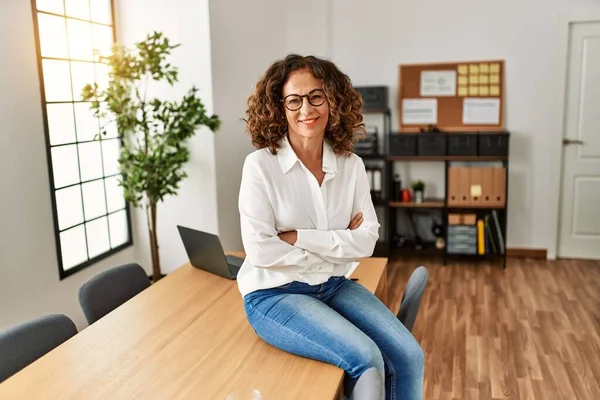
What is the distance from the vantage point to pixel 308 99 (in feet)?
7.14

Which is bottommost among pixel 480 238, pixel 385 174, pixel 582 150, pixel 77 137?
pixel 480 238

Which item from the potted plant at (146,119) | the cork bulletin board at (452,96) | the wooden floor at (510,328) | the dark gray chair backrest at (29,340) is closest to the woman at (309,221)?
the dark gray chair backrest at (29,340)

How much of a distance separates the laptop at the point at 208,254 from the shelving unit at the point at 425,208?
3.06 metres

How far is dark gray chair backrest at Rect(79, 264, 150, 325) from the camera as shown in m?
2.50

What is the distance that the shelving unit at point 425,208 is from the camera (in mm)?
5465

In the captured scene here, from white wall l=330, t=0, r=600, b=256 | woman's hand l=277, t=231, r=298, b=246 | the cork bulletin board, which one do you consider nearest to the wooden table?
woman's hand l=277, t=231, r=298, b=246

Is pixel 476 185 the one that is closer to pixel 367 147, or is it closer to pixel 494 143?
pixel 494 143

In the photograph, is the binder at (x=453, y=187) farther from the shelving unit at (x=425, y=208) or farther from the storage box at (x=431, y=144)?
A: the storage box at (x=431, y=144)

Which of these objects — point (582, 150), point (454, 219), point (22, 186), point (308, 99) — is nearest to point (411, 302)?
point (308, 99)

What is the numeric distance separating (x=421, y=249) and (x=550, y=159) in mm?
1481

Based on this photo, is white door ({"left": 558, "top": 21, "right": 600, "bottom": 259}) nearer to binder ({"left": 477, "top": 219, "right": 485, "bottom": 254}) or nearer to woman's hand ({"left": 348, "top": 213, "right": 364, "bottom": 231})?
binder ({"left": 477, "top": 219, "right": 485, "bottom": 254})

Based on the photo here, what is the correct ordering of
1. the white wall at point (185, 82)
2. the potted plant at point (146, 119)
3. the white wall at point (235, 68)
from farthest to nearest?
the white wall at point (235, 68) < the white wall at point (185, 82) < the potted plant at point (146, 119)

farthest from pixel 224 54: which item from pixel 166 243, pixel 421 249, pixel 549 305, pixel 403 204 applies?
pixel 549 305

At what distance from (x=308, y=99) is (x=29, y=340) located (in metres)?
1.30
